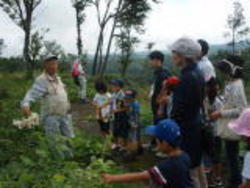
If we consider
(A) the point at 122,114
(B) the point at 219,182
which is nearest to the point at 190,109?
(B) the point at 219,182

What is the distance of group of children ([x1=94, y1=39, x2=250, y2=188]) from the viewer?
16.5 feet

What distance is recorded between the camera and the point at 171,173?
504 centimetres

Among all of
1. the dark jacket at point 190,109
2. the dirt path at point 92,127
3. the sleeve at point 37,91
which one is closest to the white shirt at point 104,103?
the dirt path at point 92,127

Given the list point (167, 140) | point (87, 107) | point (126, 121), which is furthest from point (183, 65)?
point (87, 107)

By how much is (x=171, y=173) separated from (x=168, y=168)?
0.05 m

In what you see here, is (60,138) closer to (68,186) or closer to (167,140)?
(68,186)

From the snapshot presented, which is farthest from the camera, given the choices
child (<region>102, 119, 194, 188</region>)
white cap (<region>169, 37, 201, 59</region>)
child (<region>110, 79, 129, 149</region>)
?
child (<region>110, 79, 129, 149</region>)

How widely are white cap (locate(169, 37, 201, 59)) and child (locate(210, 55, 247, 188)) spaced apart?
4.25ft

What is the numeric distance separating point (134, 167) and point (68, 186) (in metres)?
4.08

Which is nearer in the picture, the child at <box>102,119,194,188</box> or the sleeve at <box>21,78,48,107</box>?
the child at <box>102,119,194,188</box>

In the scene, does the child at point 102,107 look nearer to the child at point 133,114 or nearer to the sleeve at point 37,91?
the child at point 133,114

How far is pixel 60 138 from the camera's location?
7.24 metres

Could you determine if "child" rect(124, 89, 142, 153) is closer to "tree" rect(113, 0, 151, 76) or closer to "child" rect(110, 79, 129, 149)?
"child" rect(110, 79, 129, 149)

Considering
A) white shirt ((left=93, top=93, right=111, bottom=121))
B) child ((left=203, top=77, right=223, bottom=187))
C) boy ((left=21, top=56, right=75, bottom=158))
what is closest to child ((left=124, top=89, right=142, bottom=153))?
white shirt ((left=93, top=93, right=111, bottom=121))
